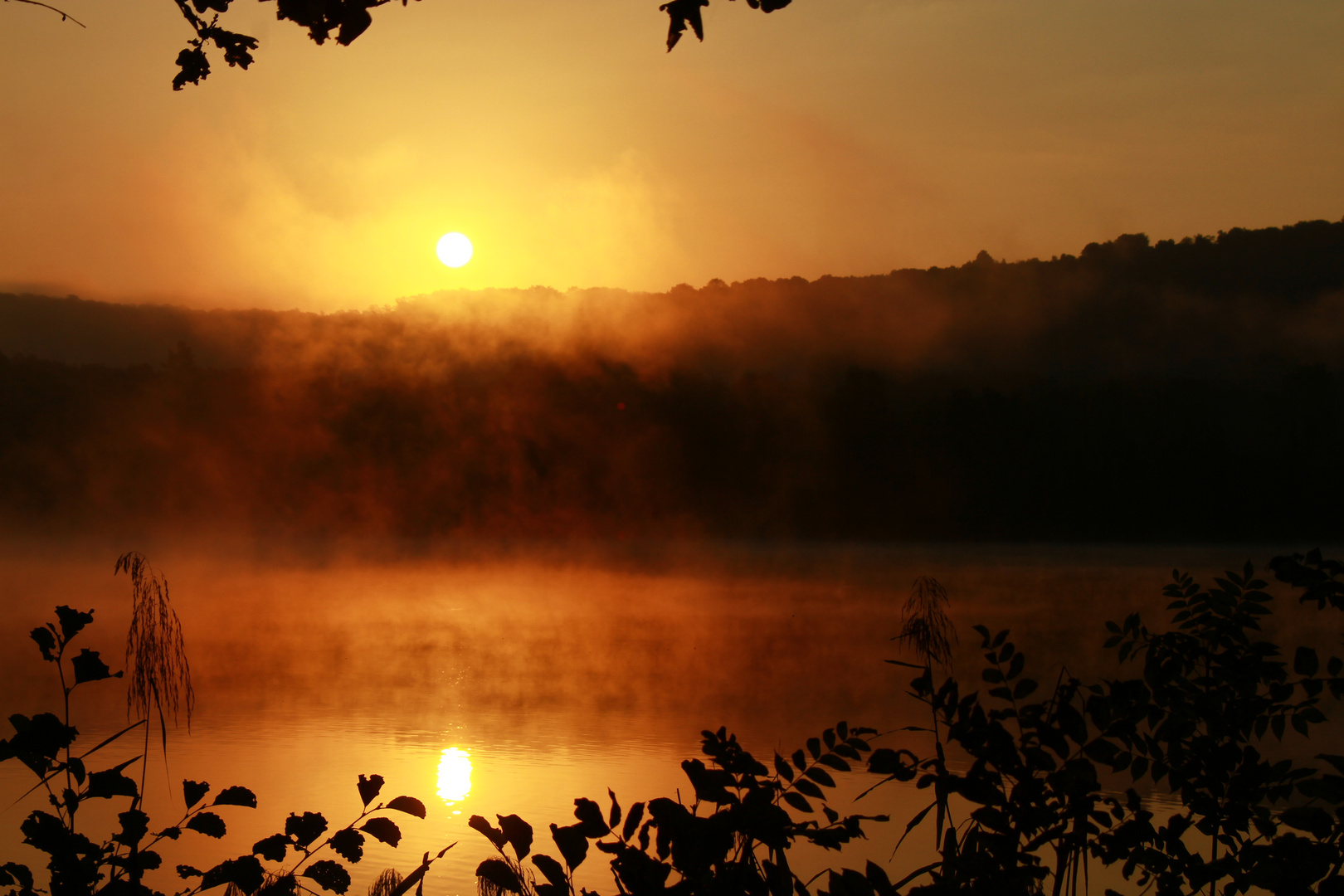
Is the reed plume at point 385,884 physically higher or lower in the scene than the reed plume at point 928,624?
lower

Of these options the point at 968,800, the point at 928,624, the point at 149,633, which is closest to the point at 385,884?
the point at 149,633

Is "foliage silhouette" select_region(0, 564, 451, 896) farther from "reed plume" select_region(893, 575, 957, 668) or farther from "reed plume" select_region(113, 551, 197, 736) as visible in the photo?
"reed plume" select_region(893, 575, 957, 668)

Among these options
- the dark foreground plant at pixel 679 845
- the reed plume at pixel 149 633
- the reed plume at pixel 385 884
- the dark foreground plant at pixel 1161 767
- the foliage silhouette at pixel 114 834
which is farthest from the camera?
the reed plume at pixel 385 884

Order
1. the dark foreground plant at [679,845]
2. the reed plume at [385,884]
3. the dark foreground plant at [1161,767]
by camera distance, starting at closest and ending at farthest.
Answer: the dark foreground plant at [679,845], the dark foreground plant at [1161,767], the reed plume at [385,884]

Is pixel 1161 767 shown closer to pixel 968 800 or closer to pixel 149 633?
pixel 968 800

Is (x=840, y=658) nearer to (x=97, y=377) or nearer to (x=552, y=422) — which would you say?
(x=552, y=422)

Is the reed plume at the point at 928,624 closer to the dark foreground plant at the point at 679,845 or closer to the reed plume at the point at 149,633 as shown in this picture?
the dark foreground plant at the point at 679,845

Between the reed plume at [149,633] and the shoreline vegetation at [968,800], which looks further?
the reed plume at [149,633]

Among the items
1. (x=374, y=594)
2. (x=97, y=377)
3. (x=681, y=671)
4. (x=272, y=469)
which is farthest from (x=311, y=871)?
(x=97, y=377)

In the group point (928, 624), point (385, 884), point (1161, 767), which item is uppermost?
point (928, 624)

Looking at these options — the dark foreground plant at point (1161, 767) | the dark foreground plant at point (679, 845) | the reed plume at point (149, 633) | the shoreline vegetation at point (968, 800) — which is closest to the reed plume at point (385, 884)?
the reed plume at point (149, 633)

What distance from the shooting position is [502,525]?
234 feet

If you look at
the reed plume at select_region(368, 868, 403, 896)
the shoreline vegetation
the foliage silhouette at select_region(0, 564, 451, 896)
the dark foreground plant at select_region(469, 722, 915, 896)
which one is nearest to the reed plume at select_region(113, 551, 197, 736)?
the shoreline vegetation

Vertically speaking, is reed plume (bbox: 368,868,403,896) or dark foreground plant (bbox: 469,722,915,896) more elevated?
dark foreground plant (bbox: 469,722,915,896)
